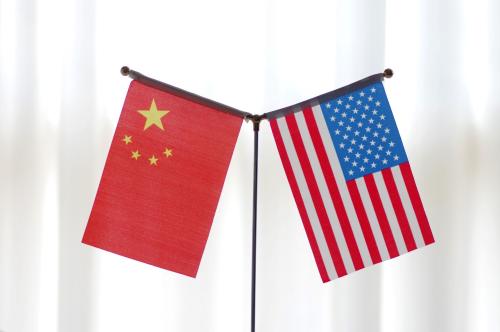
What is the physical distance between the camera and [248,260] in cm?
186

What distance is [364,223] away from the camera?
4.98 feet

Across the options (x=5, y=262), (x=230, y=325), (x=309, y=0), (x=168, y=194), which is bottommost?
(x=230, y=325)

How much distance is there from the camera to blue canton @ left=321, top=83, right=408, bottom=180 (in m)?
1.49

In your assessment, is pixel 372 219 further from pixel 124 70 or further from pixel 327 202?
pixel 124 70

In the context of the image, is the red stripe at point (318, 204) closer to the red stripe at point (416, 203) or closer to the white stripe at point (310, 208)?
the white stripe at point (310, 208)

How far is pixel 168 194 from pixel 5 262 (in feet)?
2.21

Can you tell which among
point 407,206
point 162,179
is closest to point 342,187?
point 407,206

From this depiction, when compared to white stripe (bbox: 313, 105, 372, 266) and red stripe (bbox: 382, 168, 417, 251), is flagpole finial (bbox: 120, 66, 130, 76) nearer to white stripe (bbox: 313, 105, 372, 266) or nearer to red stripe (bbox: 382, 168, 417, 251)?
white stripe (bbox: 313, 105, 372, 266)

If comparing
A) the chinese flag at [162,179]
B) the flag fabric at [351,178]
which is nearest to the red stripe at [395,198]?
the flag fabric at [351,178]

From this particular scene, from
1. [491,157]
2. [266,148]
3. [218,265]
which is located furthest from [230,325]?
[491,157]

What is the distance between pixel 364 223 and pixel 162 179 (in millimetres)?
402

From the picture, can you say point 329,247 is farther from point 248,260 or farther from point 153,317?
point 153,317

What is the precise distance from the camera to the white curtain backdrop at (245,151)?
179 cm

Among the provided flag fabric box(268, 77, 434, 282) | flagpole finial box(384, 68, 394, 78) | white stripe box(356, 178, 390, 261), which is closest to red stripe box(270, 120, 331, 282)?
flag fabric box(268, 77, 434, 282)
